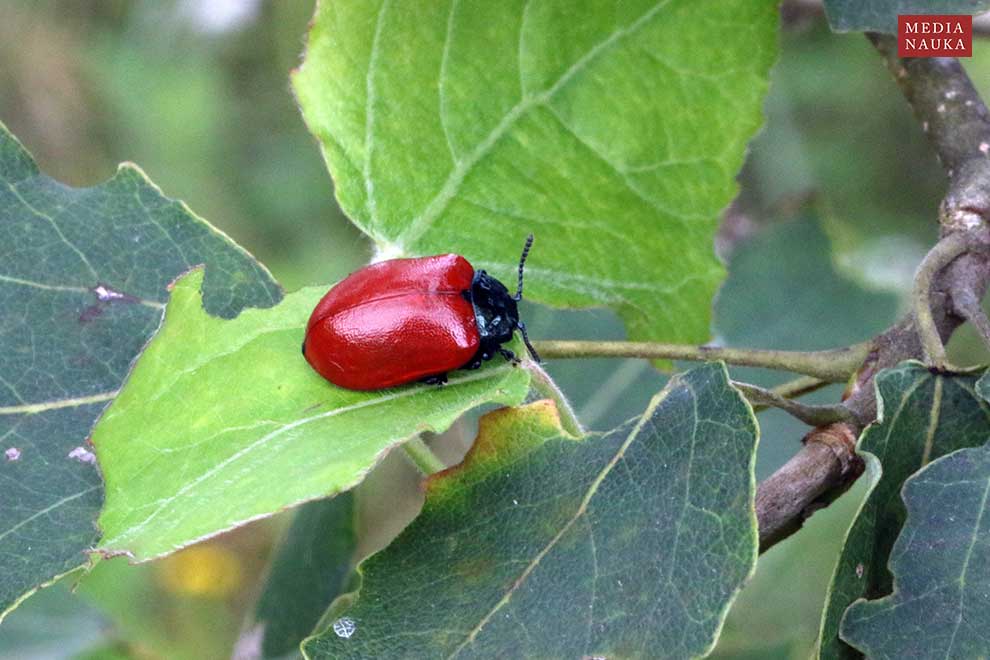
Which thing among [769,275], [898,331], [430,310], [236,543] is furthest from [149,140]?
[898,331]

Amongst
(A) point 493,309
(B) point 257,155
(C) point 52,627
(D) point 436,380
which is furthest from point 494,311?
(B) point 257,155

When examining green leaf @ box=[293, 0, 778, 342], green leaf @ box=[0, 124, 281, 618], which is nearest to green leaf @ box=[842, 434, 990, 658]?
green leaf @ box=[293, 0, 778, 342]

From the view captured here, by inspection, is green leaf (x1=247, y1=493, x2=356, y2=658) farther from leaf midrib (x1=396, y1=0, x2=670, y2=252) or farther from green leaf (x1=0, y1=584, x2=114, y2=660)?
leaf midrib (x1=396, y1=0, x2=670, y2=252)

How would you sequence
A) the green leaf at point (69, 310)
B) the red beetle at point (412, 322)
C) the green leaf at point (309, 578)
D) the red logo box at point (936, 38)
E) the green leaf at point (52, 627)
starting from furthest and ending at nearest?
the green leaf at point (52, 627) < the green leaf at point (309, 578) < the red logo box at point (936, 38) < the red beetle at point (412, 322) < the green leaf at point (69, 310)

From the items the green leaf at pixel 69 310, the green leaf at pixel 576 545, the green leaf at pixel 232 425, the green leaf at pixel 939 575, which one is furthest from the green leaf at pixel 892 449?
the green leaf at pixel 69 310

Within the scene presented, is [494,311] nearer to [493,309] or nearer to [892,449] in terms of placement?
[493,309]

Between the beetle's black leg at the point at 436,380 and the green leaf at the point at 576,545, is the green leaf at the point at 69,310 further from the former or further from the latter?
the green leaf at the point at 576,545
